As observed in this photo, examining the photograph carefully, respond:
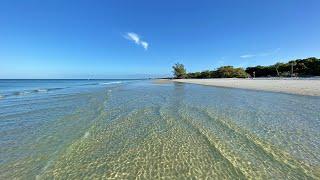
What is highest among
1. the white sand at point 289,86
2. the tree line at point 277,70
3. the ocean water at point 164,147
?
the tree line at point 277,70

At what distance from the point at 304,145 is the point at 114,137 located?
5434 mm

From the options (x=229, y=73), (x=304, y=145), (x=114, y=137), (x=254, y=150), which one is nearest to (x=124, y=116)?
(x=114, y=137)

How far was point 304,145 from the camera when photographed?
564 centimetres

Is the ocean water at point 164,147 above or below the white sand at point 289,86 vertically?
below

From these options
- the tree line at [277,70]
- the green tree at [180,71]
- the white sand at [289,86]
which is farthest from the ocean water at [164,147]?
the green tree at [180,71]

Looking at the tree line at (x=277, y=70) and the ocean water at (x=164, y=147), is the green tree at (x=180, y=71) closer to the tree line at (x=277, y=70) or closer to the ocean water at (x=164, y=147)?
the tree line at (x=277, y=70)

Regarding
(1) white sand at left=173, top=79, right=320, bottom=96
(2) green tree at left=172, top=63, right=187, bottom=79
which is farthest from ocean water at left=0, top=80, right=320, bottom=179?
(2) green tree at left=172, top=63, right=187, bottom=79

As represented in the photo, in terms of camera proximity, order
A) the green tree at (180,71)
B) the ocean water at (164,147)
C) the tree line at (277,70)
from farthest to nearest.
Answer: the green tree at (180,71)
the tree line at (277,70)
the ocean water at (164,147)

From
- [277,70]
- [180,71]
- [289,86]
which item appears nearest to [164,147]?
[289,86]

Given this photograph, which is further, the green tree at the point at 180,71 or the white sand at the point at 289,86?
the green tree at the point at 180,71

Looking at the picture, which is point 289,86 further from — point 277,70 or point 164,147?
point 277,70

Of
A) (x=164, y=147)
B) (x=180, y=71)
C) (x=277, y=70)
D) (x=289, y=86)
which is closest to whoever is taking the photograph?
(x=164, y=147)

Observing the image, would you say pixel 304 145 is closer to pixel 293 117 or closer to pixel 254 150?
pixel 254 150

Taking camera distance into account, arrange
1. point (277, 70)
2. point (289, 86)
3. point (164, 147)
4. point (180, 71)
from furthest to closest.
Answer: point (180, 71) < point (277, 70) < point (289, 86) < point (164, 147)
